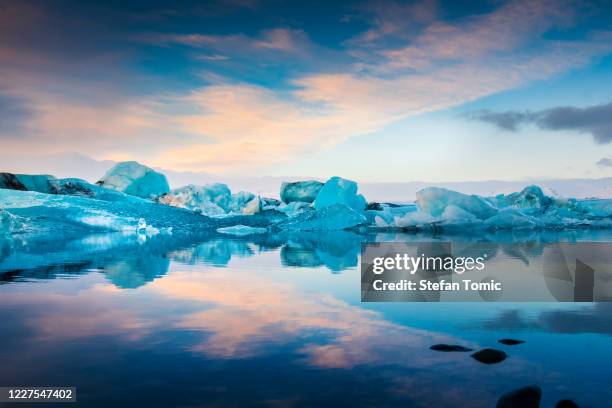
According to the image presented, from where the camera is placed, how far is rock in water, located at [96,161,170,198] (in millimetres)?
44697

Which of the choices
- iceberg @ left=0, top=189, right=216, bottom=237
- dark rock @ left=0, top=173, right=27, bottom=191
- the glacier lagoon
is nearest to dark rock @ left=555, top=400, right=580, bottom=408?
the glacier lagoon

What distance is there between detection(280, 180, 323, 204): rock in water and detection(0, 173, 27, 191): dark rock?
70.8 ft

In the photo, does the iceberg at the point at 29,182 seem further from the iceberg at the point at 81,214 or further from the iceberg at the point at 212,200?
the iceberg at the point at 212,200

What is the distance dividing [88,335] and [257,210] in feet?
118

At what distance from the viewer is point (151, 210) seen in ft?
103

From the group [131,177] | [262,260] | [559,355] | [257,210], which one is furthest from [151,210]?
[559,355]

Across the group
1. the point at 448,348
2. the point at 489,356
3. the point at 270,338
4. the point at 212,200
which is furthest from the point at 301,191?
the point at 489,356

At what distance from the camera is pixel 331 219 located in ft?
105

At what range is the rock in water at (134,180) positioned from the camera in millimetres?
44697

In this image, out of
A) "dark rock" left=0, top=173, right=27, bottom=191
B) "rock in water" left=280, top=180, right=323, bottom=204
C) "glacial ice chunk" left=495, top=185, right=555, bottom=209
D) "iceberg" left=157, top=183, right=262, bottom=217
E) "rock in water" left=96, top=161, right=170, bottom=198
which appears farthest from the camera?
"rock in water" left=280, top=180, right=323, bottom=204

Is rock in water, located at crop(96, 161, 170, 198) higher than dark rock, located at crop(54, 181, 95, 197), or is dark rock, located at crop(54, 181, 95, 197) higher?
rock in water, located at crop(96, 161, 170, 198)

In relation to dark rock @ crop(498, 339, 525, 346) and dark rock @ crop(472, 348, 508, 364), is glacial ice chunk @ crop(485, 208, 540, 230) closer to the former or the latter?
dark rock @ crop(498, 339, 525, 346)

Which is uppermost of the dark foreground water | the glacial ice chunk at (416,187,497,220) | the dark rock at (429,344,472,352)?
the glacial ice chunk at (416,187,497,220)

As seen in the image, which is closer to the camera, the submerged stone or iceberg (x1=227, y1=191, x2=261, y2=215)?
the submerged stone
